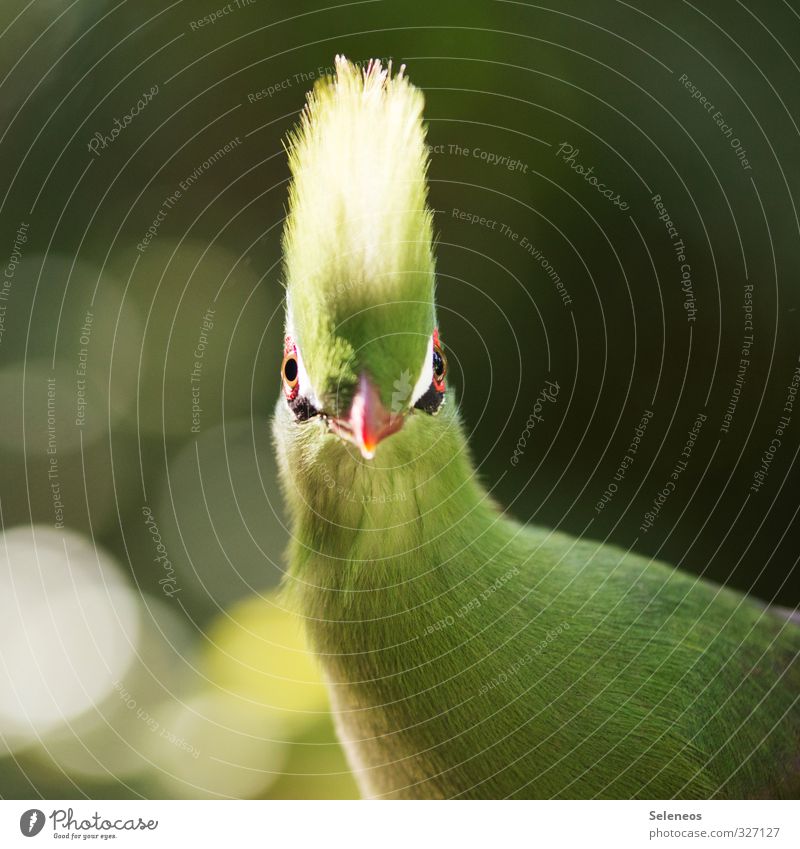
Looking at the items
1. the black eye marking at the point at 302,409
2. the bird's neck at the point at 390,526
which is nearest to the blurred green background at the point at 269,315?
the bird's neck at the point at 390,526

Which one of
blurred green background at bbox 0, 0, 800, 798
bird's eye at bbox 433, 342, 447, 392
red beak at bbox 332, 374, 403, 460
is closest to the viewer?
red beak at bbox 332, 374, 403, 460

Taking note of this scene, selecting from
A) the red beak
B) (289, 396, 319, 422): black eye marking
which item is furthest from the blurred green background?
the red beak

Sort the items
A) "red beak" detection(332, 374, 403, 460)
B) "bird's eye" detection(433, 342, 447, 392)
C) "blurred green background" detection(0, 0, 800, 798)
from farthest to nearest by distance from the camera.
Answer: "blurred green background" detection(0, 0, 800, 798) < "bird's eye" detection(433, 342, 447, 392) < "red beak" detection(332, 374, 403, 460)

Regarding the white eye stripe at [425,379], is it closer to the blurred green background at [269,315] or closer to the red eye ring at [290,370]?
the red eye ring at [290,370]

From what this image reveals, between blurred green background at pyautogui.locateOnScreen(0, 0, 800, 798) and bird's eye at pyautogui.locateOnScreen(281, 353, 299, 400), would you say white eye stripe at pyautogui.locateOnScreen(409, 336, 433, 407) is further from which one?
blurred green background at pyautogui.locateOnScreen(0, 0, 800, 798)

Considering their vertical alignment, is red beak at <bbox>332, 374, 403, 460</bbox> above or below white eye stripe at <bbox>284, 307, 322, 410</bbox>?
below

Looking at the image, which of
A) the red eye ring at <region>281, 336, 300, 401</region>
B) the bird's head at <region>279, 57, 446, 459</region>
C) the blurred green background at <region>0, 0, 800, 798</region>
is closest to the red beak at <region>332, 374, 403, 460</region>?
the bird's head at <region>279, 57, 446, 459</region>

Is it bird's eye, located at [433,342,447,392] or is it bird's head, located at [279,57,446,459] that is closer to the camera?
bird's head, located at [279,57,446,459]

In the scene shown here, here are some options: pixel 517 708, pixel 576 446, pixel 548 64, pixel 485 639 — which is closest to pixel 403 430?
pixel 485 639

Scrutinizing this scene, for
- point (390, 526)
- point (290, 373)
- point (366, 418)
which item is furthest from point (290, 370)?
point (390, 526)
